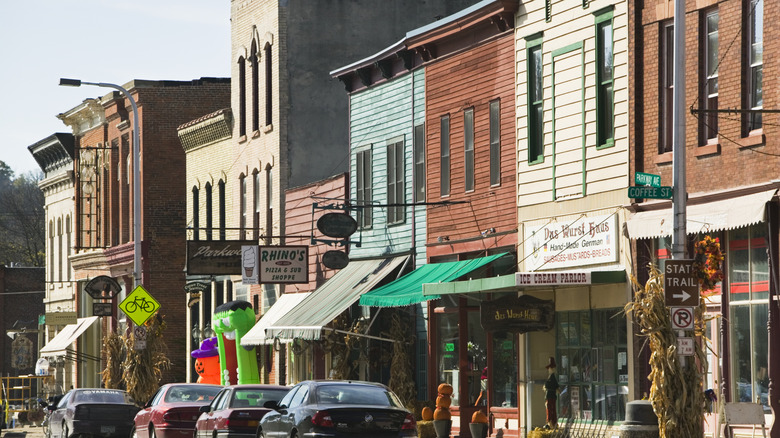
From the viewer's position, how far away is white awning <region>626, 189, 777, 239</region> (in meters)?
21.4

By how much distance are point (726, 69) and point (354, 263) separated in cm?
1631

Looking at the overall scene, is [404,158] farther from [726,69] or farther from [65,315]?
[65,315]

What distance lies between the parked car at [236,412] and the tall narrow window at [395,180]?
10.1m

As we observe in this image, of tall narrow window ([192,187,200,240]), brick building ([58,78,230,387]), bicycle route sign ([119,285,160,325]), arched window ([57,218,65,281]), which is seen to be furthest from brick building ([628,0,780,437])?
arched window ([57,218,65,281])

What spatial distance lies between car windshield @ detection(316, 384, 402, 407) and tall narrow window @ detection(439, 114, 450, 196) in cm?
1127

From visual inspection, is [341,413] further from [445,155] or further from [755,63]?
[445,155]

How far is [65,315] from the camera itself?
62.0 m

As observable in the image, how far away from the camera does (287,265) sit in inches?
1517

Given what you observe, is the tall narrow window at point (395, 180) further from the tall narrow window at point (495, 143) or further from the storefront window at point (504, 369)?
the storefront window at point (504, 369)

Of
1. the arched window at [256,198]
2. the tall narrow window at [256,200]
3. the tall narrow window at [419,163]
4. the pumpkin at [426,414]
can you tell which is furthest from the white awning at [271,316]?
the pumpkin at [426,414]

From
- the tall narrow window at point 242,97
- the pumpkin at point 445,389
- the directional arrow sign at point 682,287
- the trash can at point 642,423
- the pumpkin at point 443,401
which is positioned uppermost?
the tall narrow window at point 242,97

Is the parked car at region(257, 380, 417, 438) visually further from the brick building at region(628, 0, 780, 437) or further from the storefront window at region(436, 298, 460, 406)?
the storefront window at region(436, 298, 460, 406)

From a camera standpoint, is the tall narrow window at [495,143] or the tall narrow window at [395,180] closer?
the tall narrow window at [495,143]

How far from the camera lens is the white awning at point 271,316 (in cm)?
3919
